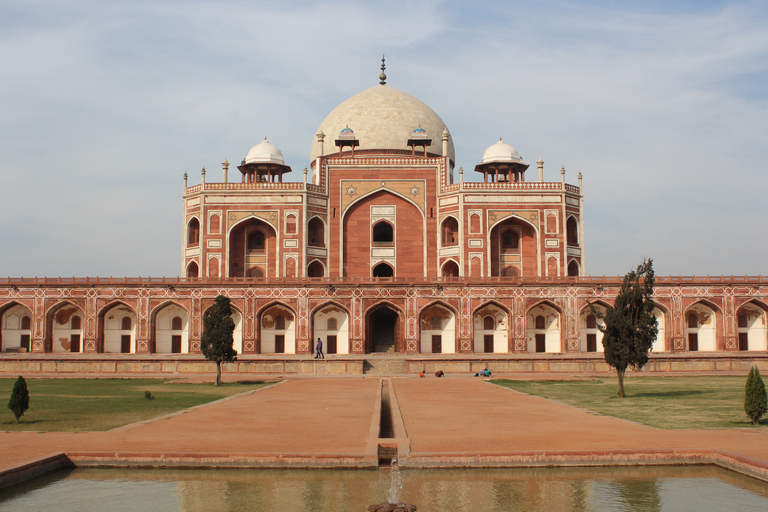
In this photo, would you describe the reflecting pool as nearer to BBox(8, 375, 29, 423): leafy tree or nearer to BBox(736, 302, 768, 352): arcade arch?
BBox(8, 375, 29, 423): leafy tree

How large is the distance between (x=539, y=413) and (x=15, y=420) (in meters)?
8.57

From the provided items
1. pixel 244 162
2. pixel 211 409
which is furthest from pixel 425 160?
pixel 211 409

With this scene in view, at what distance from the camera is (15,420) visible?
36.1 feet

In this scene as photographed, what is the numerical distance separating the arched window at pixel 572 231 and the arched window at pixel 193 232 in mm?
19477

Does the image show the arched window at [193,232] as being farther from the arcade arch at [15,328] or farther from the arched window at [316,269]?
the arcade arch at [15,328]

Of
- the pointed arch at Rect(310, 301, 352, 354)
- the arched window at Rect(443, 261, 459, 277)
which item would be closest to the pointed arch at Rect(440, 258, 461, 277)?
the arched window at Rect(443, 261, 459, 277)

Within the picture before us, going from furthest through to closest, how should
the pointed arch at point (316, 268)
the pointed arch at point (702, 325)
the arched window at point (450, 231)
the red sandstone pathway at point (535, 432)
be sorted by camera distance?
the arched window at point (450, 231) < the pointed arch at point (316, 268) < the pointed arch at point (702, 325) < the red sandstone pathway at point (535, 432)

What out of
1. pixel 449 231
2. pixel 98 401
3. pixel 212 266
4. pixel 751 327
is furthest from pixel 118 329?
pixel 751 327

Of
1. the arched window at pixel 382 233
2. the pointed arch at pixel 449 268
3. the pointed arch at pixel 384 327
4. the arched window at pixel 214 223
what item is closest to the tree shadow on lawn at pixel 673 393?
the pointed arch at pixel 384 327

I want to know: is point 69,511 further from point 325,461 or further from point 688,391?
point 688,391

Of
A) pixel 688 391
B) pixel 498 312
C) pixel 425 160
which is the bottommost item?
pixel 688 391

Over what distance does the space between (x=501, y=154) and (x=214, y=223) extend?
15.5m

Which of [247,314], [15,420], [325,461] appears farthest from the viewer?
[247,314]

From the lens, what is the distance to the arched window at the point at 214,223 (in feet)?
117
